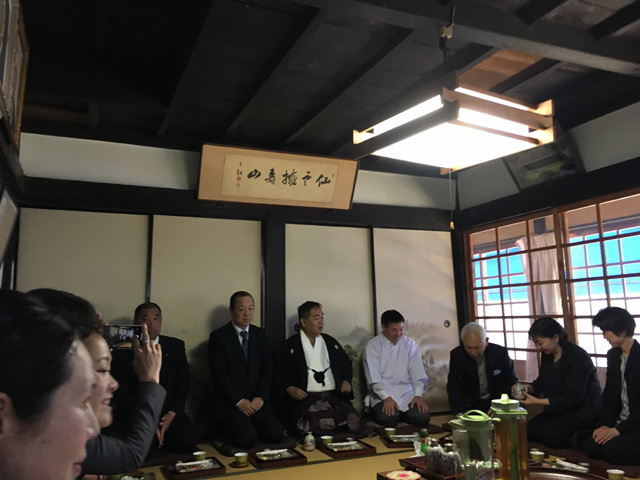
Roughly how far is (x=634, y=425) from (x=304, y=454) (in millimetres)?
2411

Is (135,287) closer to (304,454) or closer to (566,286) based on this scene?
(304,454)

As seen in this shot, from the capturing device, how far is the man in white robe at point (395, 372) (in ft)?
16.8

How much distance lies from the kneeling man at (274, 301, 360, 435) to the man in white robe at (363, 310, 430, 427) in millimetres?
285

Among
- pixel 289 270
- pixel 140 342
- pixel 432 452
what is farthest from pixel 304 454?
pixel 140 342

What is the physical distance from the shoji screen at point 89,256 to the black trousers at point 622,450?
4058 millimetres

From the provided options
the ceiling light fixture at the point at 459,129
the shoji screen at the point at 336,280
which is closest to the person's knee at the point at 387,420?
the shoji screen at the point at 336,280

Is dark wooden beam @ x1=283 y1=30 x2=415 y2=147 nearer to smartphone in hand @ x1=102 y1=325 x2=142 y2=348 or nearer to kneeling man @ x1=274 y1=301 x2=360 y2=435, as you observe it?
kneeling man @ x1=274 y1=301 x2=360 y2=435

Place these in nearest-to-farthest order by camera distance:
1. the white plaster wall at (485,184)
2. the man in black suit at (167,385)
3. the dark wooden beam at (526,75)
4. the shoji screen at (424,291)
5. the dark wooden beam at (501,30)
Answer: the dark wooden beam at (501,30)
the dark wooden beam at (526,75)
the man in black suit at (167,385)
the white plaster wall at (485,184)
the shoji screen at (424,291)

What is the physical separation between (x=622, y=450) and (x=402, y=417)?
2.18m

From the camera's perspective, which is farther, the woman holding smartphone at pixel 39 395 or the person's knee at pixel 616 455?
the person's knee at pixel 616 455

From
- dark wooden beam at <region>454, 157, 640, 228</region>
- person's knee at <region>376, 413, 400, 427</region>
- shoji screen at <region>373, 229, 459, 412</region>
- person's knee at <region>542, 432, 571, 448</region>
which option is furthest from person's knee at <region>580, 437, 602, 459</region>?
shoji screen at <region>373, 229, 459, 412</region>

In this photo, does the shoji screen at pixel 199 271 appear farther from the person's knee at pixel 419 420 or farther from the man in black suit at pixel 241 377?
the person's knee at pixel 419 420

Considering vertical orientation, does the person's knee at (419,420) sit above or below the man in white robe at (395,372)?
below

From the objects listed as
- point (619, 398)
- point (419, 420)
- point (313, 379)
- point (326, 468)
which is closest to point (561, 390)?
point (619, 398)
